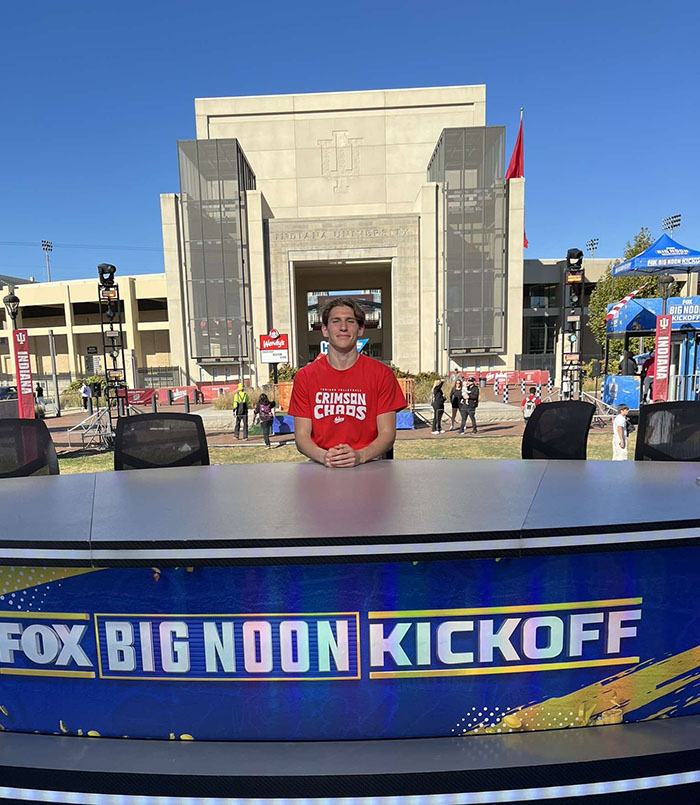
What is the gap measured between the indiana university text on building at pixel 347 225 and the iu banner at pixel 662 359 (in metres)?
16.4

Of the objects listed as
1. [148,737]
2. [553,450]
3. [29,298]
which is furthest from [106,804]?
[29,298]

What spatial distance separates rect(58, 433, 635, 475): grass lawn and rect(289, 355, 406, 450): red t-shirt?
23.6 feet

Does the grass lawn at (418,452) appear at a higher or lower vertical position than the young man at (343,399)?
lower

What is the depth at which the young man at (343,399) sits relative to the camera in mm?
2463

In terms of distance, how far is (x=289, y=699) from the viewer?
1.38 m

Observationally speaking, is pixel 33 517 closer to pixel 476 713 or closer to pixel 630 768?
pixel 476 713

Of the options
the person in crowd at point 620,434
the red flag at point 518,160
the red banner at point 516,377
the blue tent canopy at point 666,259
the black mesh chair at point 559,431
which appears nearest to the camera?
the black mesh chair at point 559,431

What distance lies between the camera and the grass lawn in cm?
980

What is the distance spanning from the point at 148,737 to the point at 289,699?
46cm

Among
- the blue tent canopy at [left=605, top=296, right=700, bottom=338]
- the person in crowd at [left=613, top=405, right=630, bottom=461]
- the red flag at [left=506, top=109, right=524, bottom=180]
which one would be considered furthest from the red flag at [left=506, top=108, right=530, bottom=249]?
the person in crowd at [left=613, top=405, right=630, bottom=461]

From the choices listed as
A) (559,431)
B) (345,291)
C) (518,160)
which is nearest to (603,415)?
(559,431)

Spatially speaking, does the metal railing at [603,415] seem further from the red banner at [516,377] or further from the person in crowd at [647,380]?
the red banner at [516,377]

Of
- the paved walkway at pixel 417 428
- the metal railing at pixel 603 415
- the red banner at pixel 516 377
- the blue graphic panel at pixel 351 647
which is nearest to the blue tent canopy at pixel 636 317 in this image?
the metal railing at pixel 603 415

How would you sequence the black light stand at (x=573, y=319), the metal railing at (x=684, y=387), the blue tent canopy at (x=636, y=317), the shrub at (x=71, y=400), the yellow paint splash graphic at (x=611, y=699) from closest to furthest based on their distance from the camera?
1. the yellow paint splash graphic at (x=611, y=699)
2. the black light stand at (x=573, y=319)
3. the metal railing at (x=684, y=387)
4. the blue tent canopy at (x=636, y=317)
5. the shrub at (x=71, y=400)
